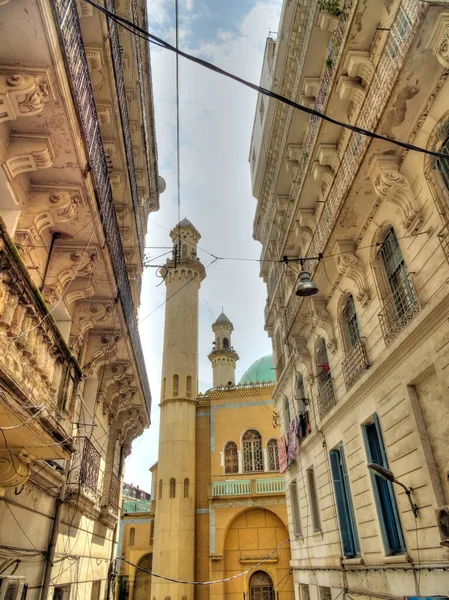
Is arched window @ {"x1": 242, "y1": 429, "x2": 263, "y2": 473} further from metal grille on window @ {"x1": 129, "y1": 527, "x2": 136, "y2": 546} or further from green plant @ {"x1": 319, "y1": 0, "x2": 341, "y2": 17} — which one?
green plant @ {"x1": 319, "y1": 0, "x2": 341, "y2": 17}

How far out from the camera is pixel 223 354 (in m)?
49.0

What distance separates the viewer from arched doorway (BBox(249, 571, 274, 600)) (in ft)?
78.8

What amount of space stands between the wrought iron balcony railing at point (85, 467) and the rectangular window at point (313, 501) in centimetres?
682

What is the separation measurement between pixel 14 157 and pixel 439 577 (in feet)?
30.1

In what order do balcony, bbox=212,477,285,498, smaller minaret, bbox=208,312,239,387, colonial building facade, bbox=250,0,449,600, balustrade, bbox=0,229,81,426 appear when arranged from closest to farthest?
balustrade, bbox=0,229,81,426 < colonial building facade, bbox=250,0,449,600 < balcony, bbox=212,477,285,498 < smaller minaret, bbox=208,312,239,387

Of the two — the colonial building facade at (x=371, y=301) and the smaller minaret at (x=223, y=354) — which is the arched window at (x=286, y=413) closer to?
the colonial building facade at (x=371, y=301)

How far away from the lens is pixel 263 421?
95.4 feet

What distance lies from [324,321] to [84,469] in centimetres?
752

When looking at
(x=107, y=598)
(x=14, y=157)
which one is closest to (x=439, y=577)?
(x=14, y=157)

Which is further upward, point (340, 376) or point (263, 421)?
point (263, 421)

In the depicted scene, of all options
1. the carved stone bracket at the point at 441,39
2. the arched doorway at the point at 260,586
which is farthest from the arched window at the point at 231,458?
the carved stone bracket at the point at 441,39

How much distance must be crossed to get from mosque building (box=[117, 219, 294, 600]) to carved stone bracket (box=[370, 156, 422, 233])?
47.1 feet

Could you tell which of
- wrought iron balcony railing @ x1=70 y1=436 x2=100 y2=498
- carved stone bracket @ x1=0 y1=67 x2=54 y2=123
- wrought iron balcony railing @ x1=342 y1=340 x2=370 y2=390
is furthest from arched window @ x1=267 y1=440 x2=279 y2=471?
carved stone bracket @ x1=0 y1=67 x2=54 y2=123

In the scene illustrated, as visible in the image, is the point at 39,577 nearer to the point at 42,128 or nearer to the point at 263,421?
the point at 42,128
